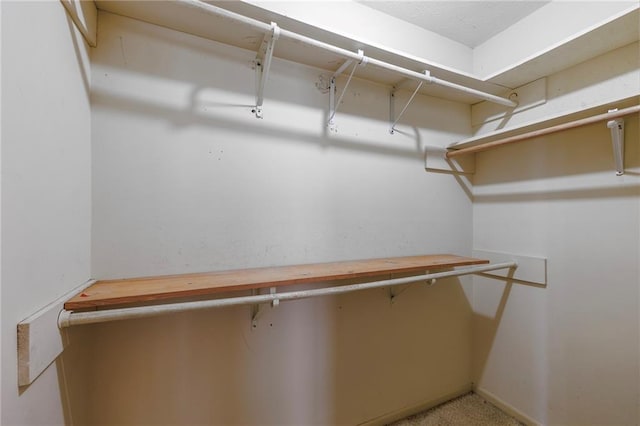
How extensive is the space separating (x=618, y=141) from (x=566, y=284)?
29.0 inches

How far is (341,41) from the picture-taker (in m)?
1.14

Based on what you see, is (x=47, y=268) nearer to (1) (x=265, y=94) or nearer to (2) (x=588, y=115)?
Answer: (1) (x=265, y=94)

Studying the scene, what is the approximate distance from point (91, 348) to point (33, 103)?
869mm

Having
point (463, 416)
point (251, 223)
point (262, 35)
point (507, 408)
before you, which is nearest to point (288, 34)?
point (262, 35)

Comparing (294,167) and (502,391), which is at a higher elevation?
(294,167)

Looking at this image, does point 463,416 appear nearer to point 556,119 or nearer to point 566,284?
point 566,284

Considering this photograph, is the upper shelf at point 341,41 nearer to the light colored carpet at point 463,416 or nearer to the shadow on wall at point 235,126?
the shadow on wall at point 235,126

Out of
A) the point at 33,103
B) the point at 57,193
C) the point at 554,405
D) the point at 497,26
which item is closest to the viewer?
the point at 33,103

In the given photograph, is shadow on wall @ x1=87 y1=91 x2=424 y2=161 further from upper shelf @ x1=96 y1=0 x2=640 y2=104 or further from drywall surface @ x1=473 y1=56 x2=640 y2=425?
drywall surface @ x1=473 y1=56 x2=640 y2=425

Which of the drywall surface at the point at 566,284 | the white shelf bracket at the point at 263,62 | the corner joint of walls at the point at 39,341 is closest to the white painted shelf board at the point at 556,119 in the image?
the drywall surface at the point at 566,284

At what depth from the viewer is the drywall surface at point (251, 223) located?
101 cm

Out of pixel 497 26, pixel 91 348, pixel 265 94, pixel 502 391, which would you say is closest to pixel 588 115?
pixel 497 26

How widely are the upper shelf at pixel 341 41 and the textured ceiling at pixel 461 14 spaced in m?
0.34

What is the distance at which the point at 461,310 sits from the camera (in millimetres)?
1778
